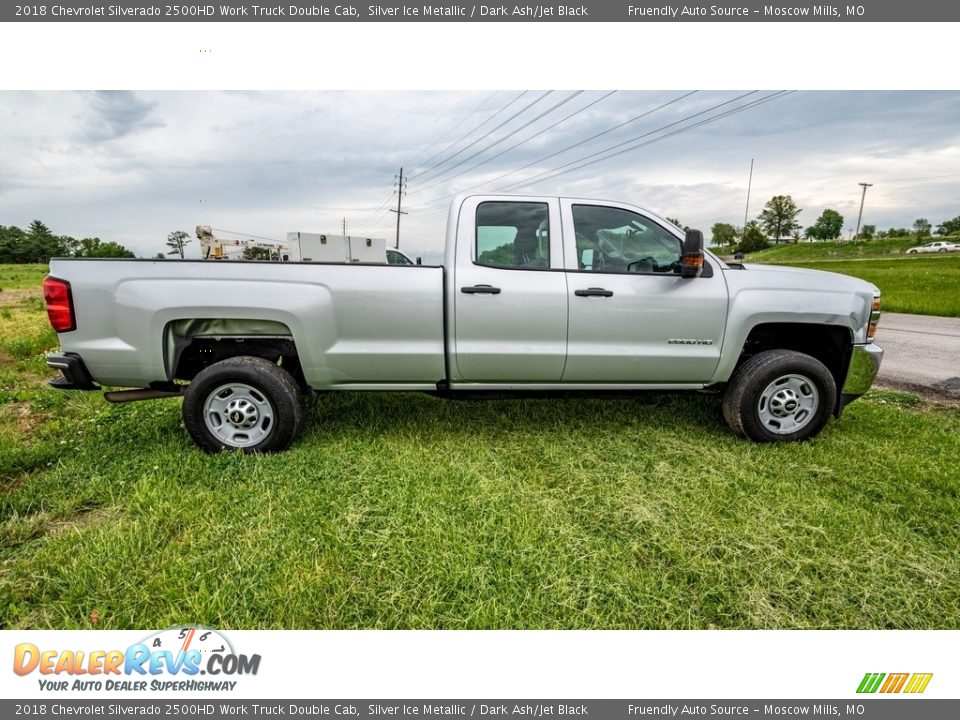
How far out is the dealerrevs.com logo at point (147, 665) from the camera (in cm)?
175

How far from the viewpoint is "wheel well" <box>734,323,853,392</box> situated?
3.65m

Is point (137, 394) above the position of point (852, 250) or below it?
below

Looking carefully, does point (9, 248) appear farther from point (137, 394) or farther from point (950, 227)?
point (950, 227)

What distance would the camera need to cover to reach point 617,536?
250 cm

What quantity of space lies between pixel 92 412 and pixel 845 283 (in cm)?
638

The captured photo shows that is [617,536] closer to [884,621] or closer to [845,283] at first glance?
[884,621]

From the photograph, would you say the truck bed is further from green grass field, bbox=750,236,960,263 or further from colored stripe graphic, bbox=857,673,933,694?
green grass field, bbox=750,236,960,263

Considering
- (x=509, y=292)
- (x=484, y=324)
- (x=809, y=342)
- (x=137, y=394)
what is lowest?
(x=137, y=394)

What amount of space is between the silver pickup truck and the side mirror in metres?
0.01

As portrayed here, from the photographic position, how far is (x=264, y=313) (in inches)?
125

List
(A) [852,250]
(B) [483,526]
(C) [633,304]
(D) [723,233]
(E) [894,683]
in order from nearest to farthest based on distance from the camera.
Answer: (E) [894,683]
(B) [483,526]
(C) [633,304]
(A) [852,250]
(D) [723,233]

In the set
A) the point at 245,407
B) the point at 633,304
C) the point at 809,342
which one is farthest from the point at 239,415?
the point at 809,342

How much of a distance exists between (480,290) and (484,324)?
240 mm

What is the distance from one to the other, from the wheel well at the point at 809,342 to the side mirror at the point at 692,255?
2.82 ft
